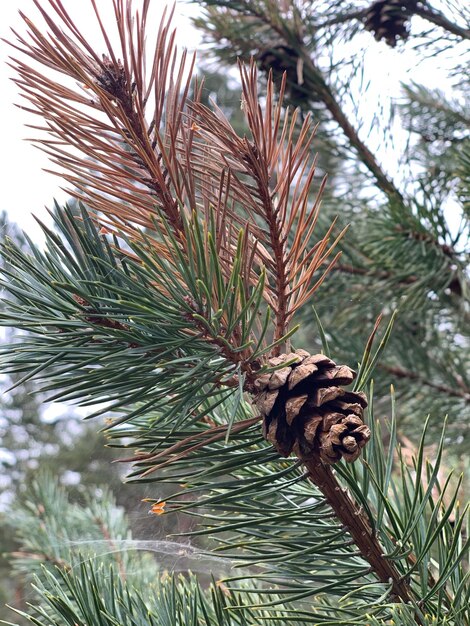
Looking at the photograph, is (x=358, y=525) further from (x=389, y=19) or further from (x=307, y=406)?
(x=389, y=19)

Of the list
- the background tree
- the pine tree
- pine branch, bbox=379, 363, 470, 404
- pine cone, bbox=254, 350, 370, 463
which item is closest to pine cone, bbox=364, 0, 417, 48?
the background tree

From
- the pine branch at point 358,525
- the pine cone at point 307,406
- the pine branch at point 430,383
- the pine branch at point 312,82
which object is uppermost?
the pine branch at point 312,82

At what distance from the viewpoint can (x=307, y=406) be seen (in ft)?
1.14

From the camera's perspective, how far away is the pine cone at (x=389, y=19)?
3.05 ft

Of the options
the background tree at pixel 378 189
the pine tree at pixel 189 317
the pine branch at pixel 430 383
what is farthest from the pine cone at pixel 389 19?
the pine tree at pixel 189 317

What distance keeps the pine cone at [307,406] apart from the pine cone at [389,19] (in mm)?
736

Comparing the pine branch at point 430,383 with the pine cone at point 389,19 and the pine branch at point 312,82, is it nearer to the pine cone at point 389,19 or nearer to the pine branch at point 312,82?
the pine branch at point 312,82

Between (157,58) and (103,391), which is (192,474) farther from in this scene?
(157,58)

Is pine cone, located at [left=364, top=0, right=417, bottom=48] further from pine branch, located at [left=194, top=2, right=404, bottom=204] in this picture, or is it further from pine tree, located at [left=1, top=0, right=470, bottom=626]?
pine tree, located at [left=1, top=0, right=470, bottom=626]

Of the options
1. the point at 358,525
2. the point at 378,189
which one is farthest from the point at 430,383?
the point at 358,525

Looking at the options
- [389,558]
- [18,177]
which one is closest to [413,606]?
[389,558]

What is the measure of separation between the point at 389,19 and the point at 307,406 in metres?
0.76

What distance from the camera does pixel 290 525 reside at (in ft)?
1.39

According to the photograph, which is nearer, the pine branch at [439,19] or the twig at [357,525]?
the twig at [357,525]
